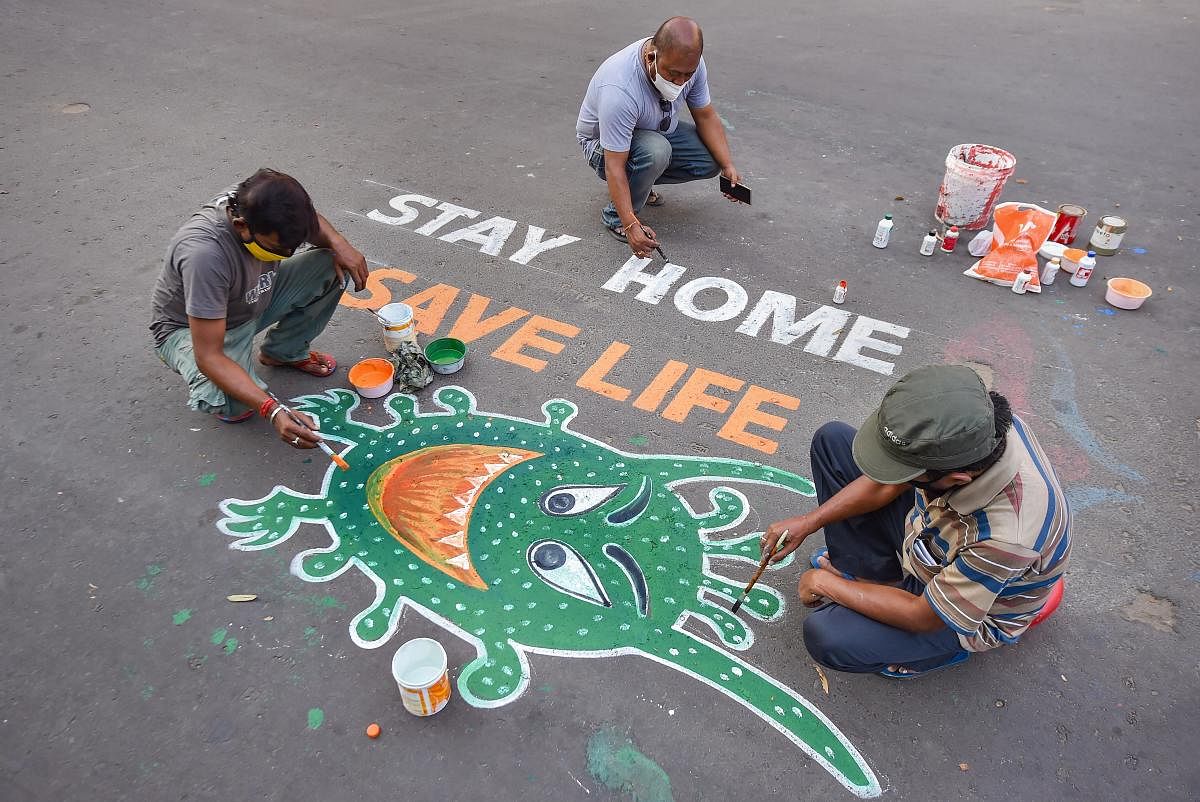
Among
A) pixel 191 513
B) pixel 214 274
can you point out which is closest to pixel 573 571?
pixel 191 513

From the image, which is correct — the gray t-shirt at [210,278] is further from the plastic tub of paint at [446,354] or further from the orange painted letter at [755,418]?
the orange painted letter at [755,418]

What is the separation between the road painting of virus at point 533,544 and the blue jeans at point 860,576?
301 mm

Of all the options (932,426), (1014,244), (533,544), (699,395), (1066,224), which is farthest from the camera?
(1066,224)

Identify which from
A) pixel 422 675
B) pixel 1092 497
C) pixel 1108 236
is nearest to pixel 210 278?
pixel 422 675

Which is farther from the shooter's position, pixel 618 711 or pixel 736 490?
pixel 736 490

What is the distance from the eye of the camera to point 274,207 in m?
3.05

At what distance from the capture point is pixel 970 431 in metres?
2.11

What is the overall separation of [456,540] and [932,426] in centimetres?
215

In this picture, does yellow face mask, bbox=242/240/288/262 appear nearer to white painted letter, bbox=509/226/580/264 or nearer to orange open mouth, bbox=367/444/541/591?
orange open mouth, bbox=367/444/541/591

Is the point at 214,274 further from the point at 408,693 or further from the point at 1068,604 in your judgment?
the point at 1068,604

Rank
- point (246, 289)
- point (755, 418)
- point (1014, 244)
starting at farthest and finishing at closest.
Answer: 1. point (1014, 244)
2. point (755, 418)
3. point (246, 289)

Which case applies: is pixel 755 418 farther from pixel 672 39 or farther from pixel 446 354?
pixel 672 39

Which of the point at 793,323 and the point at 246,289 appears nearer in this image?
the point at 246,289

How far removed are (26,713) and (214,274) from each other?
1.90 meters
